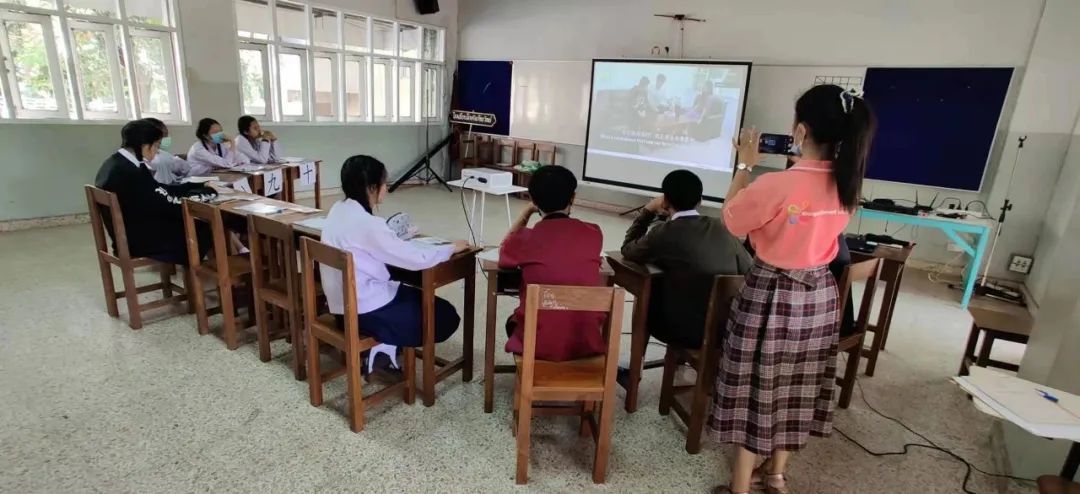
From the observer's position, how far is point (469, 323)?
2449mm

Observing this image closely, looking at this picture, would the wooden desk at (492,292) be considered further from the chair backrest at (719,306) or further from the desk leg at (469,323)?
the chair backrest at (719,306)

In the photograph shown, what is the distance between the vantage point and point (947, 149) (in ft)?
15.4

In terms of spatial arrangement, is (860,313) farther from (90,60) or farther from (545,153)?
(90,60)

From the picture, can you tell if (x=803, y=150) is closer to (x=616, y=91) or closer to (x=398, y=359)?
(x=398, y=359)

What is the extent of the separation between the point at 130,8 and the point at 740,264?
20.1 feet

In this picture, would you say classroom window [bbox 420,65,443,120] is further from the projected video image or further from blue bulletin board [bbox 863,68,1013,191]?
blue bulletin board [bbox 863,68,1013,191]

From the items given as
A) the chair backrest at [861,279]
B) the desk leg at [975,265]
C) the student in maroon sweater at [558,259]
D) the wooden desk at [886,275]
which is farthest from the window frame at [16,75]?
the desk leg at [975,265]

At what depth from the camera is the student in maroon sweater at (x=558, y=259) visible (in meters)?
1.89

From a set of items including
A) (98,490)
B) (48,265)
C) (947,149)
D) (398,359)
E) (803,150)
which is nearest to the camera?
(803,150)

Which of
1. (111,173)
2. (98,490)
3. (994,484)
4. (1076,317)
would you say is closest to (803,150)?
(1076,317)

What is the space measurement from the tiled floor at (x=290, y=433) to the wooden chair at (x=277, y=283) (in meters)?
0.14

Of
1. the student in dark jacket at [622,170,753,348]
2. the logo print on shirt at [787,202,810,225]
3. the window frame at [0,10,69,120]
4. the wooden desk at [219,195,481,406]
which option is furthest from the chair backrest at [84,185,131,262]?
the logo print on shirt at [787,202,810,225]

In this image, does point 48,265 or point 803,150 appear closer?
point 803,150

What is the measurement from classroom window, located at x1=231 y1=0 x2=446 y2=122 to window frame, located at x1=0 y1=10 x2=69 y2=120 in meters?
1.62
